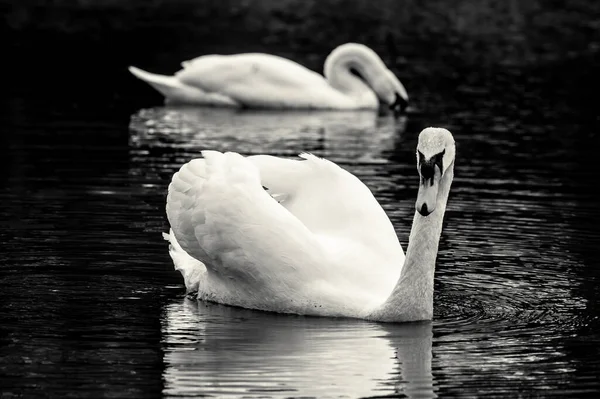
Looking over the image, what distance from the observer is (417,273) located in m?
10.2

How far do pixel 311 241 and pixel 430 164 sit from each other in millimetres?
1190

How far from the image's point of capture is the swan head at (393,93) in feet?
80.5

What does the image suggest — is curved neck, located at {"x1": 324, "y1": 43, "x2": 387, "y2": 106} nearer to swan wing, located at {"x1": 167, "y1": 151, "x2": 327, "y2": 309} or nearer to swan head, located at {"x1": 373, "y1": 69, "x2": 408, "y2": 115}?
swan head, located at {"x1": 373, "y1": 69, "x2": 408, "y2": 115}

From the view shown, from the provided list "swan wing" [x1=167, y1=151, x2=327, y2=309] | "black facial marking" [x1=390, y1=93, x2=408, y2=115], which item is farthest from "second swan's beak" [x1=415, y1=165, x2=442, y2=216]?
"black facial marking" [x1=390, y1=93, x2=408, y2=115]

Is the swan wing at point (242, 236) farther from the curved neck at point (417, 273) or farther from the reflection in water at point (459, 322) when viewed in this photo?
the curved neck at point (417, 273)

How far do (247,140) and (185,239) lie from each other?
30.3ft

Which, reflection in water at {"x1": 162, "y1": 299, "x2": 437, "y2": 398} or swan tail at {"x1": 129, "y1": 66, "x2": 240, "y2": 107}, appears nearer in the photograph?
reflection in water at {"x1": 162, "y1": 299, "x2": 437, "y2": 398}

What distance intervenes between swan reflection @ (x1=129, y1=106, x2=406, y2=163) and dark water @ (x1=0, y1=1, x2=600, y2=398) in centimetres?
6

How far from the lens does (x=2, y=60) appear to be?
27.8 metres

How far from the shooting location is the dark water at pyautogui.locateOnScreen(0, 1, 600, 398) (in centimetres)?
904

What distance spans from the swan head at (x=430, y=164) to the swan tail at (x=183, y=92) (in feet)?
50.5

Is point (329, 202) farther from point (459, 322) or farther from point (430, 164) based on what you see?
point (430, 164)

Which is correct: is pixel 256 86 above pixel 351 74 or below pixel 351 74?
below

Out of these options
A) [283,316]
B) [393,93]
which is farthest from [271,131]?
[283,316]
